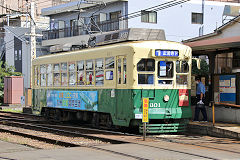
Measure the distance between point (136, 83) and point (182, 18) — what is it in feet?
82.0

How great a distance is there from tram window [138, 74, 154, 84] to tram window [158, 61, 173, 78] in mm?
330

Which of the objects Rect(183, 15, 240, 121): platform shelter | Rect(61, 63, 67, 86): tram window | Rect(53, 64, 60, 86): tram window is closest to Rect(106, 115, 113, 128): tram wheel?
Rect(61, 63, 67, 86): tram window

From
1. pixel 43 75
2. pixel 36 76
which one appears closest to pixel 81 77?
pixel 43 75

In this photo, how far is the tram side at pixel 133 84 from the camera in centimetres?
1456

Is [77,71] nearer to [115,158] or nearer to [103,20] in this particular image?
[115,158]

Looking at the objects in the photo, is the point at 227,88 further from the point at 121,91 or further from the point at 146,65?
the point at 121,91

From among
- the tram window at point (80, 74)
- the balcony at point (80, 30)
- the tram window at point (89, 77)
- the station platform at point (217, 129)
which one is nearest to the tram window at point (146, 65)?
the tram window at point (89, 77)

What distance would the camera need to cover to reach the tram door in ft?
48.4

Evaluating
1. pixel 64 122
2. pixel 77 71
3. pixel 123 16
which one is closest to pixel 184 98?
pixel 77 71

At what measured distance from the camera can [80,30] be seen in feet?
135

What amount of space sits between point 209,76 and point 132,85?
4.42 meters

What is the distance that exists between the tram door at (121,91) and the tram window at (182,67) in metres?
1.82

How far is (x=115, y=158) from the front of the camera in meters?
9.73

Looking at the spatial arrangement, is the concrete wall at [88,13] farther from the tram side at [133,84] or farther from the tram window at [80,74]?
the tram side at [133,84]
